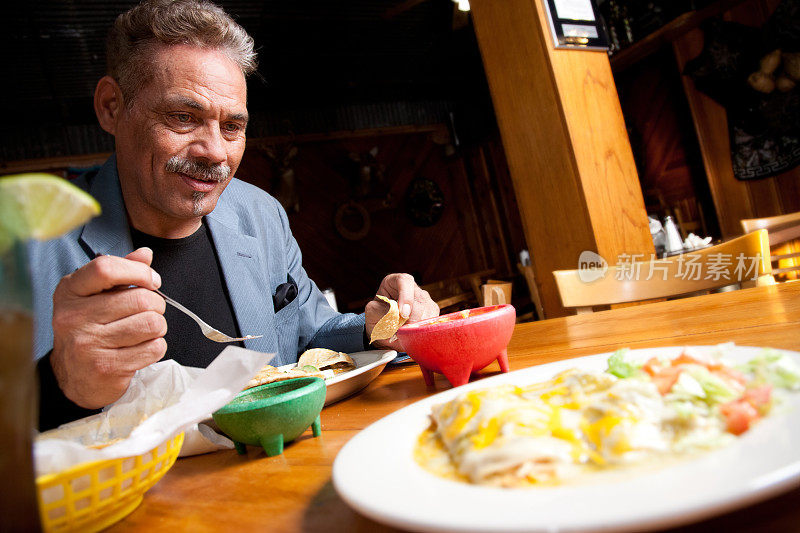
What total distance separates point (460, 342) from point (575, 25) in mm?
3003

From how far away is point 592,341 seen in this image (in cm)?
119

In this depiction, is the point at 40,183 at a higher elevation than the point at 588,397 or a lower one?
higher

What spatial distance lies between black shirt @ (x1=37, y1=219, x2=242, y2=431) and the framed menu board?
96.4 inches

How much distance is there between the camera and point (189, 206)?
1729 millimetres

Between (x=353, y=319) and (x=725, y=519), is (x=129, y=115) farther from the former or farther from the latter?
(x=725, y=519)

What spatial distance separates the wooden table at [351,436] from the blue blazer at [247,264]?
64 cm

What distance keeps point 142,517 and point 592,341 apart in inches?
37.4

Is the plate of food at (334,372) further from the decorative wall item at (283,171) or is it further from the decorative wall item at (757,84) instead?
the decorative wall item at (283,171)

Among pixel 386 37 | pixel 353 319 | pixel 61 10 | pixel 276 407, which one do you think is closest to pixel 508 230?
pixel 386 37

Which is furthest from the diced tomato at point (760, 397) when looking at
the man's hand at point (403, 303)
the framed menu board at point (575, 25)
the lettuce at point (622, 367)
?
the framed menu board at point (575, 25)

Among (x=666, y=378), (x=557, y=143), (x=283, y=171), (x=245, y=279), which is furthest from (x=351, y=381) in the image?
(x=283, y=171)

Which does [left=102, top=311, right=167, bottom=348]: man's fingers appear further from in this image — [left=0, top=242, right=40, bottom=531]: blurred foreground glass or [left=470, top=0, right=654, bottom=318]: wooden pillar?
[left=470, top=0, right=654, bottom=318]: wooden pillar

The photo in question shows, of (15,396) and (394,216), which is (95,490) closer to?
(15,396)

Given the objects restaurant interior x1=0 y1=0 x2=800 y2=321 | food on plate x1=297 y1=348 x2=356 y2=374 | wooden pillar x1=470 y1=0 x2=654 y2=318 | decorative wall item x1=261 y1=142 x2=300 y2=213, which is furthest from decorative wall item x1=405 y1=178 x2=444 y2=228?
food on plate x1=297 y1=348 x2=356 y2=374
